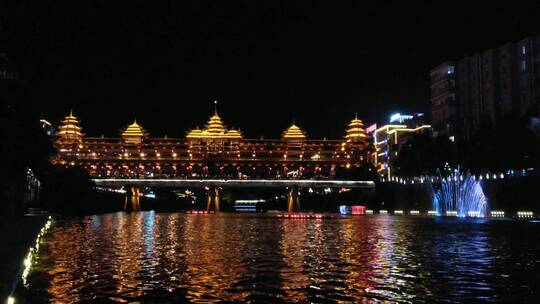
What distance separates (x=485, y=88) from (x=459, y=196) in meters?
41.3

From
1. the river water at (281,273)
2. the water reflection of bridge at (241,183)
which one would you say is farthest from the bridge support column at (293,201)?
the river water at (281,273)

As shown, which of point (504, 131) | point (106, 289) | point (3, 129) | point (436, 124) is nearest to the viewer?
point (106, 289)

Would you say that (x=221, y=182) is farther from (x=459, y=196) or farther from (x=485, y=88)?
(x=485, y=88)

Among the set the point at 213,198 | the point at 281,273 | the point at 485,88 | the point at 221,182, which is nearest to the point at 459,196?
the point at 485,88

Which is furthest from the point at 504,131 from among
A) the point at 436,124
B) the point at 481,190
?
the point at 436,124

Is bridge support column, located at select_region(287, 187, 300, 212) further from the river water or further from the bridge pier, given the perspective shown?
the river water

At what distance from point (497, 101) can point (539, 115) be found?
91.7 ft

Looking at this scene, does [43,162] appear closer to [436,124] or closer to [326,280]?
[326,280]

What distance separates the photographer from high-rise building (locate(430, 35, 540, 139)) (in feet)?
424

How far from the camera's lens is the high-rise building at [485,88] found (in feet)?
424

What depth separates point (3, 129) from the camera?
27672mm

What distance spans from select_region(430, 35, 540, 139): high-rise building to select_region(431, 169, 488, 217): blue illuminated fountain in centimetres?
1069

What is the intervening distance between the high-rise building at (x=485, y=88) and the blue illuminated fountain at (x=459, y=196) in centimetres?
1069

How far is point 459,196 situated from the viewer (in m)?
113
